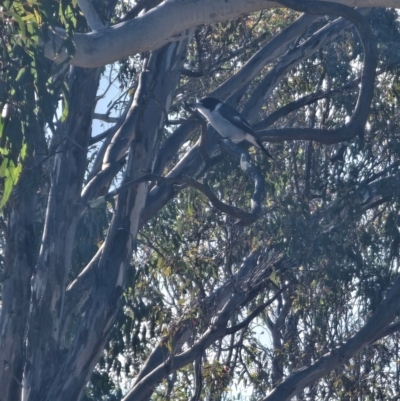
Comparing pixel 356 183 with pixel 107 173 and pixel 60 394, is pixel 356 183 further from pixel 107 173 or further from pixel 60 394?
pixel 60 394

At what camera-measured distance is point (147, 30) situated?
4.27 metres

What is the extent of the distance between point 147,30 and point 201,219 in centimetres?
325

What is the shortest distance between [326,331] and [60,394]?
253 cm

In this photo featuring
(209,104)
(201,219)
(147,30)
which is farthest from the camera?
(201,219)

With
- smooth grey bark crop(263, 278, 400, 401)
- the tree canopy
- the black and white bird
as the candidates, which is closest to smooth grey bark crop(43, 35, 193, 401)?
the tree canopy

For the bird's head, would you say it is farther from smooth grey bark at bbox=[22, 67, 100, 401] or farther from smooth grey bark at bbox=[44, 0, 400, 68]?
smooth grey bark at bbox=[44, 0, 400, 68]

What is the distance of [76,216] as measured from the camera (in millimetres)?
6016

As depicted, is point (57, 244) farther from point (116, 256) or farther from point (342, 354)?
point (342, 354)

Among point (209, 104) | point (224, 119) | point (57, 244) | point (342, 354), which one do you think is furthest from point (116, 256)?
point (342, 354)

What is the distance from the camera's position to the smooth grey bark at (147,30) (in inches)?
166

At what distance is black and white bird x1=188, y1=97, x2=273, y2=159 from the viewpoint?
627 cm

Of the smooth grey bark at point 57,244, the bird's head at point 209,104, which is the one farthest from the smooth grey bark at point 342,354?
the bird's head at point 209,104

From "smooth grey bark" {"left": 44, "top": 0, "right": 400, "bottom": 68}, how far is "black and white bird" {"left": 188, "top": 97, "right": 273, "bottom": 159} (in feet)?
6.10

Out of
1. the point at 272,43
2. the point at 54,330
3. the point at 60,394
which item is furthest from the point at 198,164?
the point at 60,394
